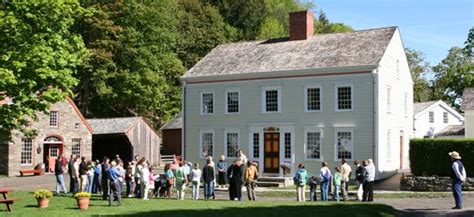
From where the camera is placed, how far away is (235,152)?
3438 centimetres

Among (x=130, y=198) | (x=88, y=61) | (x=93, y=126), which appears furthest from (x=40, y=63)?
(x=88, y=61)

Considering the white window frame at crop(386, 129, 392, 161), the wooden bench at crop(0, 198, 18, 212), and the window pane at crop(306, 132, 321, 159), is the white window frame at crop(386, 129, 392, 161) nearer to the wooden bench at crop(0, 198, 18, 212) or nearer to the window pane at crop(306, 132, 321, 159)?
the window pane at crop(306, 132, 321, 159)

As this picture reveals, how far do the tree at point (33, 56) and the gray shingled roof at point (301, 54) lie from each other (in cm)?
1494

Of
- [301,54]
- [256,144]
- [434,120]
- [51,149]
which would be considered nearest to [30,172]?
[51,149]

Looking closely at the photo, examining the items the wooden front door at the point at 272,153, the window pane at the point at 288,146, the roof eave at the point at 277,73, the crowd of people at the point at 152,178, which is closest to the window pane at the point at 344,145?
the window pane at the point at 288,146

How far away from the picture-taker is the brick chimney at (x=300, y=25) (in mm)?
35500

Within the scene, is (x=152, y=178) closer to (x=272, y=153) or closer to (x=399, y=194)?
(x=399, y=194)

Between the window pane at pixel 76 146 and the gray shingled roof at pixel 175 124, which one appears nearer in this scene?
the window pane at pixel 76 146

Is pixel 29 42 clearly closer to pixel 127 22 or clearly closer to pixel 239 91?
pixel 239 91

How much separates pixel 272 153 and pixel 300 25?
321 inches

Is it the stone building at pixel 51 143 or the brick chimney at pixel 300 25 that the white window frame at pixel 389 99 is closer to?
the brick chimney at pixel 300 25

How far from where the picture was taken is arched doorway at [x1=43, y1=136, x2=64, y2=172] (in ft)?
142

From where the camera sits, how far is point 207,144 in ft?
117

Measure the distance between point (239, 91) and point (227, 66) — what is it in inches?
Result: 78.7
